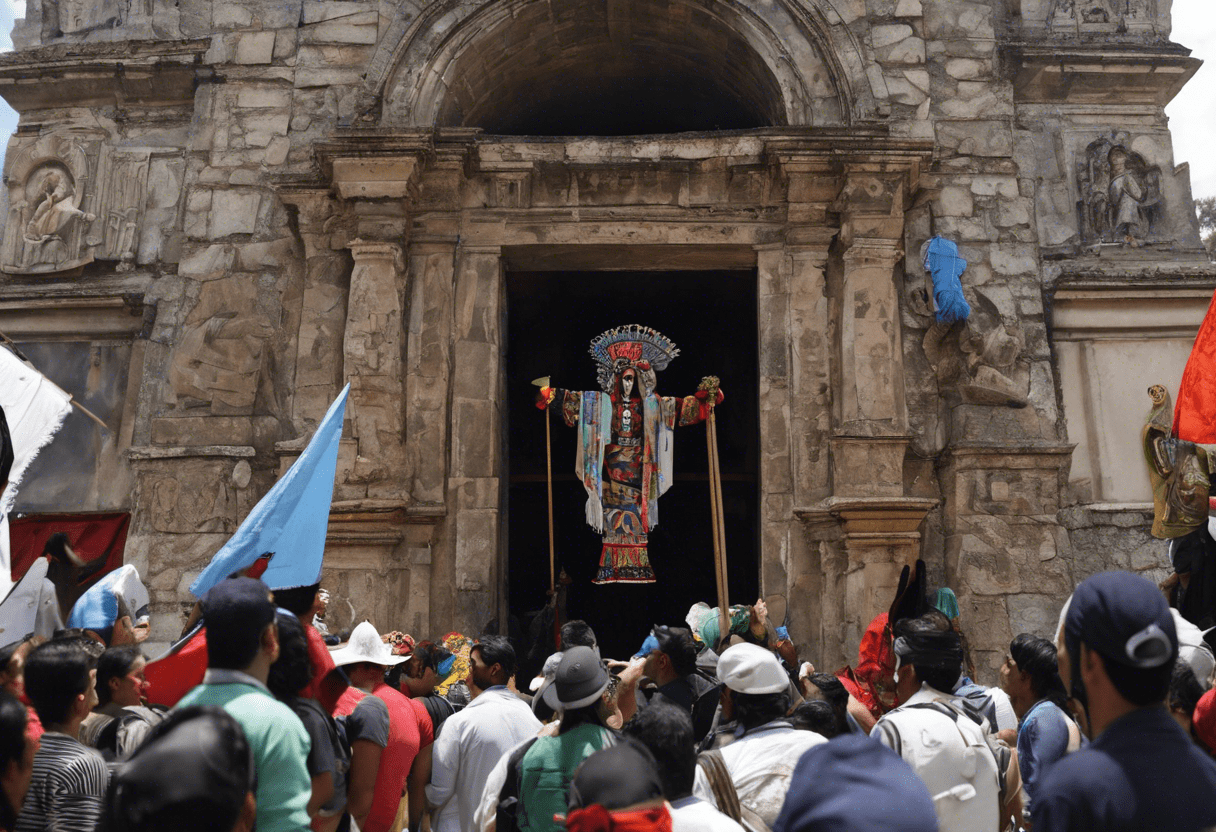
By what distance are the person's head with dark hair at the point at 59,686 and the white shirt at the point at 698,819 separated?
193cm

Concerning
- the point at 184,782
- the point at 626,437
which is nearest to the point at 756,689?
the point at 184,782

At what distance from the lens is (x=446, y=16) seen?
9.93 m

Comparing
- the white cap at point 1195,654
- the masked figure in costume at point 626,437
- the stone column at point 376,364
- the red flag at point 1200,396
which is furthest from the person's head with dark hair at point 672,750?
the masked figure in costume at point 626,437

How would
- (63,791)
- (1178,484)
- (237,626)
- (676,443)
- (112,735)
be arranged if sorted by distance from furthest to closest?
(676,443) < (1178,484) < (112,735) < (63,791) < (237,626)

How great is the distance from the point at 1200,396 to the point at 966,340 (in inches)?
119

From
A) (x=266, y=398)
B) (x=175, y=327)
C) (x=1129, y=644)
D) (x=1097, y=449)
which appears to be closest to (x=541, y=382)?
(x=266, y=398)

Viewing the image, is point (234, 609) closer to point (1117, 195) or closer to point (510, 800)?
point (510, 800)

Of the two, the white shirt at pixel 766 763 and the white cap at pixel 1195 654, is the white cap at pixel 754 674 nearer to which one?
the white shirt at pixel 766 763

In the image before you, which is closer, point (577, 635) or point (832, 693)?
point (832, 693)

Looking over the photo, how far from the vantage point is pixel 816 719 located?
409 cm

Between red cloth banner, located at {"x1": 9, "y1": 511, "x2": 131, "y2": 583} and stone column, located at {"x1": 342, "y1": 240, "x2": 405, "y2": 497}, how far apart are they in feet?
7.94

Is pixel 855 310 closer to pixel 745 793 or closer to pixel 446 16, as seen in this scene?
pixel 446 16

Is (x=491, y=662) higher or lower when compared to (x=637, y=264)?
lower

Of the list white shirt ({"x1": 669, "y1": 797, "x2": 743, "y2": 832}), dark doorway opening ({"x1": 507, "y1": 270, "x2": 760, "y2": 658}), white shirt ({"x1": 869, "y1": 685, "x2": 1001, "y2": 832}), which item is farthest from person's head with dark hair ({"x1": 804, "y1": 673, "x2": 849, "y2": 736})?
dark doorway opening ({"x1": 507, "y1": 270, "x2": 760, "y2": 658})
